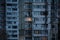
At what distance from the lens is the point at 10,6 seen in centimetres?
203

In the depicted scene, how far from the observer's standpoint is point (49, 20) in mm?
2018

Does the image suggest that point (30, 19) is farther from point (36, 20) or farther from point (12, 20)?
point (12, 20)

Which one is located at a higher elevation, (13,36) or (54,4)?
(54,4)

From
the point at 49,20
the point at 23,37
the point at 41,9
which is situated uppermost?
the point at 41,9

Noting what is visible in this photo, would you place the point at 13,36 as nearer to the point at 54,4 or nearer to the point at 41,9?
the point at 41,9

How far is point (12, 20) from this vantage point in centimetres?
205

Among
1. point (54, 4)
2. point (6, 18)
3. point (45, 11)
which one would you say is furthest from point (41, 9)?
point (6, 18)

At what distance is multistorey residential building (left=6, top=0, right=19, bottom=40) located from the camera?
2.02m

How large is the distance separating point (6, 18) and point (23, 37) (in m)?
0.33

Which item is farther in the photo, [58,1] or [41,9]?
[41,9]

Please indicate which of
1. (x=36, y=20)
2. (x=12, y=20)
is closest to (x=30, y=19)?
(x=36, y=20)

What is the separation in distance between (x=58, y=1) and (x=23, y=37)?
0.63 meters

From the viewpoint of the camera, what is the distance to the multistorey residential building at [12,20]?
2.02 meters

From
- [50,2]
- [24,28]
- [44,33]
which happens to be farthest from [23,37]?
[50,2]
